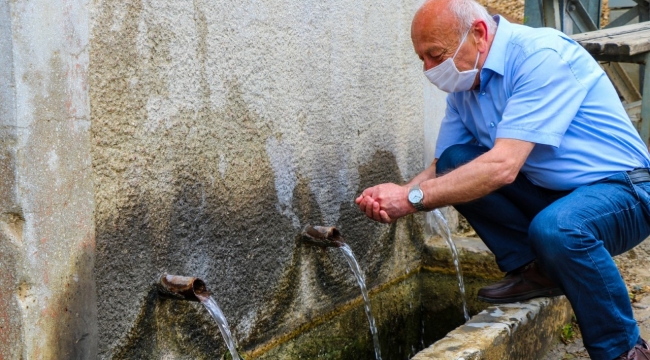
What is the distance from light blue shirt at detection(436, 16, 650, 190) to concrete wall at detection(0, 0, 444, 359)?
0.70 metres

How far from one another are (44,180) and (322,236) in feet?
4.19

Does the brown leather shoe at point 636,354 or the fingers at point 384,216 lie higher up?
the fingers at point 384,216

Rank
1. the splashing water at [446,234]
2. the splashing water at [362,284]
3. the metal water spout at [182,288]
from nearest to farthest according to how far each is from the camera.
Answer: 1. the metal water spout at [182,288]
2. the splashing water at [362,284]
3. the splashing water at [446,234]

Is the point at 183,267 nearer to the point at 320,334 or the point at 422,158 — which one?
the point at 320,334

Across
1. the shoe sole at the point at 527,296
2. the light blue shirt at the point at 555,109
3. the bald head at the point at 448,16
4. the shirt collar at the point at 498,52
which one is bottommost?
the shoe sole at the point at 527,296

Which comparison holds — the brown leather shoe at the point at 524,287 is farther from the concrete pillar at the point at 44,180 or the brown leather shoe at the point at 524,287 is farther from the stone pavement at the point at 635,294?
the concrete pillar at the point at 44,180

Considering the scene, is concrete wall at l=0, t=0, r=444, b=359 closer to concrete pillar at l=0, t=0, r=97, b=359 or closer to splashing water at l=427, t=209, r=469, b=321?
concrete pillar at l=0, t=0, r=97, b=359

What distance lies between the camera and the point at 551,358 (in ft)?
10.4

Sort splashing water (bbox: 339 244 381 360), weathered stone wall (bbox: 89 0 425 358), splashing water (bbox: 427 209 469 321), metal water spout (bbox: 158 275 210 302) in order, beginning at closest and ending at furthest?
weathered stone wall (bbox: 89 0 425 358), metal water spout (bbox: 158 275 210 302), splashing water (bbox: 339 244 381 360), splashing water (bbox: 427 209 469 321)

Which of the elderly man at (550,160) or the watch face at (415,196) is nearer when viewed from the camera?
the elderly man at (550,160)

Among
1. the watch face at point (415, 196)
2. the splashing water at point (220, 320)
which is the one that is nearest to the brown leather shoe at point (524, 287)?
the watch face at point (415, 196)

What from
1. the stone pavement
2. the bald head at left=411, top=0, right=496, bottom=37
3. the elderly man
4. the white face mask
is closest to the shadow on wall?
the elderly man

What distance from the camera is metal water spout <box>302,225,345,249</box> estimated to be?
9.77ft

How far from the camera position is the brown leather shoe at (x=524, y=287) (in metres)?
3.02
